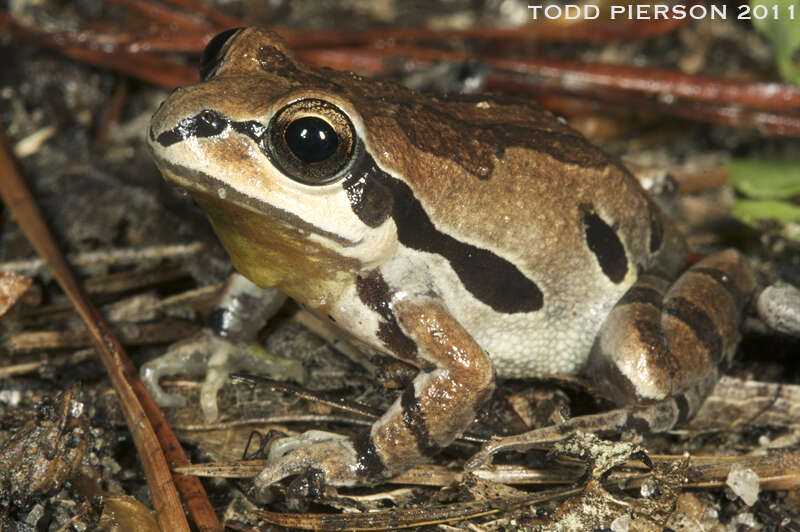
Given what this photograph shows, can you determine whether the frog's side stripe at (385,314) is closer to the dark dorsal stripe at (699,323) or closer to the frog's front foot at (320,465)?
the frog's front foot at (320,465)

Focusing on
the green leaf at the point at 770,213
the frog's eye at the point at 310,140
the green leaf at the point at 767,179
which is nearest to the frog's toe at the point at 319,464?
the frog's eye at the point at 310,140

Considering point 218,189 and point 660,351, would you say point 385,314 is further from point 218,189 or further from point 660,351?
point 660,351

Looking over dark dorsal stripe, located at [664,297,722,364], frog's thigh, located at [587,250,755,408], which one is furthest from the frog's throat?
dark dorsal stripe, located at [664,297,722,364]

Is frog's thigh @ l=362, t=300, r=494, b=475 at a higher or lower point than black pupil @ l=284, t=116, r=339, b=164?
lower

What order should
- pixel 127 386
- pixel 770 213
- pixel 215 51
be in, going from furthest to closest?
pixel 770 213
pixel 127 386
pixel 215 51

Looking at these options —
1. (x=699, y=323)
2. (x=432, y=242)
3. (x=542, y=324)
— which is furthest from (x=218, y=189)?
(x=699, y=323)

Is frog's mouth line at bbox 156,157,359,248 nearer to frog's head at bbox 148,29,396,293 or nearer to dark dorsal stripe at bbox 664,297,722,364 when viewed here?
frog's head at bbox 148,29,396,293
